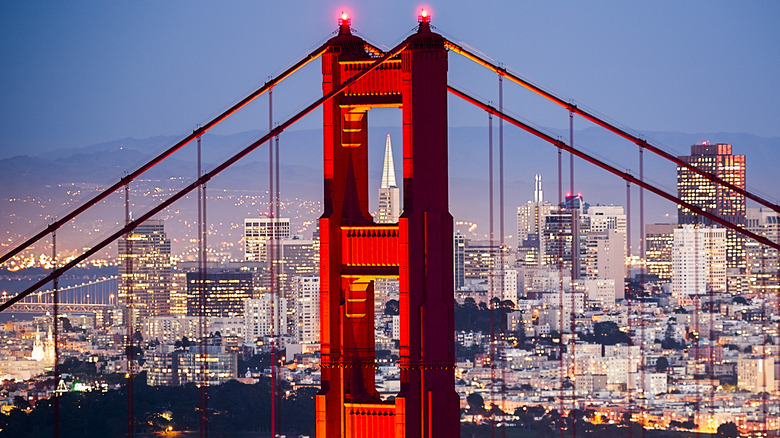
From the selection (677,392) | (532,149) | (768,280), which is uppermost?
(532,149)

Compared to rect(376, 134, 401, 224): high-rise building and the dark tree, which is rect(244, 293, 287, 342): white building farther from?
rect(376, 134, 401, 224): high-rise building

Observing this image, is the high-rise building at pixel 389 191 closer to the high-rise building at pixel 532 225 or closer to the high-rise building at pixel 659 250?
the high-rise building at pixel 659 250

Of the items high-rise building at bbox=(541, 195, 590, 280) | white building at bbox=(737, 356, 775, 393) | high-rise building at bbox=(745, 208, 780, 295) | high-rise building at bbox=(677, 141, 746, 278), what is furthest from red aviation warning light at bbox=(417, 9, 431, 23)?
high-rise building at bbox=(541, 195, 590, 280)

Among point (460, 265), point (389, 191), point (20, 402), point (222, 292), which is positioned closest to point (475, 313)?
point (460, 265)

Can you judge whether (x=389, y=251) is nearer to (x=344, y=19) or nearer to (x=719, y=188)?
(x=344, y=19)

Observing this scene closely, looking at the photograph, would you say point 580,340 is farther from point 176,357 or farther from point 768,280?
point 176,357

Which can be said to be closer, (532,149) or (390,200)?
(390,200)

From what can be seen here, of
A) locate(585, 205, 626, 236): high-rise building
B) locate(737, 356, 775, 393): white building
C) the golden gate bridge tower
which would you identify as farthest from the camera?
locate(585, 205, 626, 236): high-rise building

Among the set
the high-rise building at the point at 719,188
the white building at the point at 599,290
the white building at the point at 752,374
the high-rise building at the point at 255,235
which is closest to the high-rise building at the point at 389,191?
the high-rise building at the point at 719,188

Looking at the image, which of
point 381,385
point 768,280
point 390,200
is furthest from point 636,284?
point 390,200
